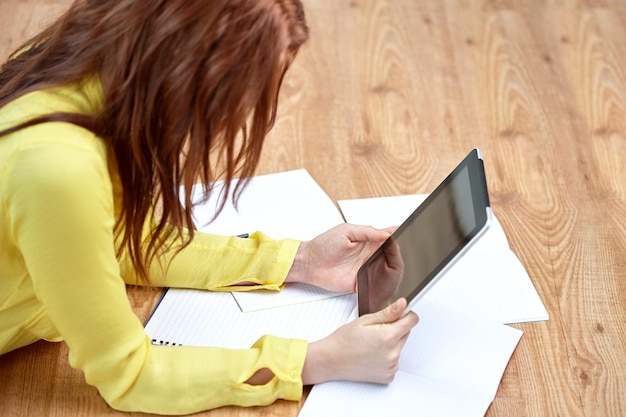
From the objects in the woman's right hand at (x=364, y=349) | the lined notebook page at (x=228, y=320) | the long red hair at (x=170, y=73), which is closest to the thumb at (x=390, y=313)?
the woman's right hand at (x=364, y=349)

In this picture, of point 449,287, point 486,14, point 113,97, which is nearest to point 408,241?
point 449,287

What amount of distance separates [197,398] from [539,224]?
64 cm

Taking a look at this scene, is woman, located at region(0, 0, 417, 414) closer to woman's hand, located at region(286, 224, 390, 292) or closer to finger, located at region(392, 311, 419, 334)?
finger, located at region(392, 311, 419, 334)

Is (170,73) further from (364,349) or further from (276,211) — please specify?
(276,211)

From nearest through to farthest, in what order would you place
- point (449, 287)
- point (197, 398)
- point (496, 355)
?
point (197, 398) → point (496, 355) → point (449, 287)

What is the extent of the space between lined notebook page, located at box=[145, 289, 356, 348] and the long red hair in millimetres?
242

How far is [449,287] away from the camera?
1.25 m

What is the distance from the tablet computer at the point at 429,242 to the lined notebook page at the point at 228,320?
2.1 inches

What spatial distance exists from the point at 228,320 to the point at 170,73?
417 mm

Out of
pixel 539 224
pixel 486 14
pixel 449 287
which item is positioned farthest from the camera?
pixel 486 14

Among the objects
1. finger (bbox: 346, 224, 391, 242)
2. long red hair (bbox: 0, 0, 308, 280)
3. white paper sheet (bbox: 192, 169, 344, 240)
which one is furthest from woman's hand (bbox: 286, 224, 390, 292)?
long red hair (bbox: 0, 0, 308, 280)

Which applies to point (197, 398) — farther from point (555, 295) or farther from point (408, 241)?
point (555, 295)

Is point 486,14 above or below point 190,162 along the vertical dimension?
below

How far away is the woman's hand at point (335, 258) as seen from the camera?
3.96 ft
